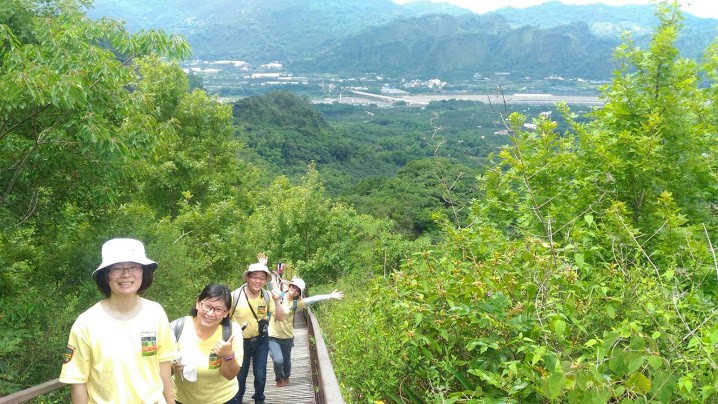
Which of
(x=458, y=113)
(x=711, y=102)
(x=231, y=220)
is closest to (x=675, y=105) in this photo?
(x=711, y=102)

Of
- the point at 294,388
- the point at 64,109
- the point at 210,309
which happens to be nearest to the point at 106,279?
the point at 210,309

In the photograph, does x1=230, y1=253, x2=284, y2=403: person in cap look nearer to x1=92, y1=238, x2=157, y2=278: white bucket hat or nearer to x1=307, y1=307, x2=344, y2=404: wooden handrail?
x1=307, y1=307, x2=344, y2=404: wooden handrail

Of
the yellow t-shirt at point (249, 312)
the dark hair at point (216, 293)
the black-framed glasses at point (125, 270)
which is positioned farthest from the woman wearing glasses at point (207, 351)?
the yellow t-shirt at point (249, 312)

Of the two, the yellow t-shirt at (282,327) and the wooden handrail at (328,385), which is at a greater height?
the wooden handrail at (328,385)

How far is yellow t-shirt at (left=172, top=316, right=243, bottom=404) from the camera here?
12.4 ft

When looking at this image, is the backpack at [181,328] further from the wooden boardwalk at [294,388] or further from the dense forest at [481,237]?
the wooden boardwalk at [294,388]

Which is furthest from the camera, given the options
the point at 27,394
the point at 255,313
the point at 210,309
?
the point at 255,313

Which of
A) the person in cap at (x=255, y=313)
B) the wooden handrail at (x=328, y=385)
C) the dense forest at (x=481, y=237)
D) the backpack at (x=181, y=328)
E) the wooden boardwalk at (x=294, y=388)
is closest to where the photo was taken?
the dense forest at (x=481, y=237)

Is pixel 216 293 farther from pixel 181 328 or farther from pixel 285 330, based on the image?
pixel 285 330

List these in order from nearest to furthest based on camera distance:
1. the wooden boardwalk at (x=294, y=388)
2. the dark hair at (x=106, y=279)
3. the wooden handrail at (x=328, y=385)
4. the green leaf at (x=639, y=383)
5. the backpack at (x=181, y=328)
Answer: the green leaf at (x=639, y=383), the dark hair at (x=106, y=279), the wooden handrail at (x=328, y=385), the backpack at (x=181, y=328), the wooden boardwalk at (x=294, y=388)

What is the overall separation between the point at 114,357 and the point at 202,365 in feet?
3.27

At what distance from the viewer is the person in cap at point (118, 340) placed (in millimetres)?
2809

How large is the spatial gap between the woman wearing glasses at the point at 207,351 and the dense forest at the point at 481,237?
3.06 ft

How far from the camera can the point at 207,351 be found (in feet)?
A: 12.5
